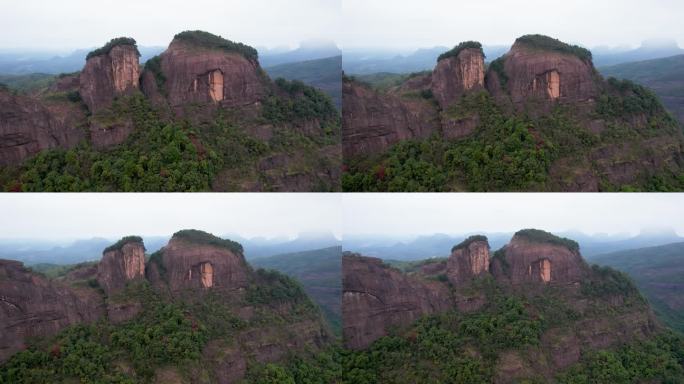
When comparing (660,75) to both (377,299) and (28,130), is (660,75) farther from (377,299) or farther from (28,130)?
(28,130)

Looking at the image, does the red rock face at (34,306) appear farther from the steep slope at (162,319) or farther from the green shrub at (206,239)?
the green shrub at (206,239)

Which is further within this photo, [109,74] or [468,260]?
[468,260]

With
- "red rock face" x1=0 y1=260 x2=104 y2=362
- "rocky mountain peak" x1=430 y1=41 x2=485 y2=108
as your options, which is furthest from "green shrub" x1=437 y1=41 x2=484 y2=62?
"red rock face" x1=0 y1=260 x2=104 y2=362

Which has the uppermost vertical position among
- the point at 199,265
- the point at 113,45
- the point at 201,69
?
the point at 113,45

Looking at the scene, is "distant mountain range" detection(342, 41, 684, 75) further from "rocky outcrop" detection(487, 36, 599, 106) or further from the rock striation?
the rock striation

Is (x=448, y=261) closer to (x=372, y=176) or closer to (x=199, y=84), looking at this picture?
(x=372, y=176)

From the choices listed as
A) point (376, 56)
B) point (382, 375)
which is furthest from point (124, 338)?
point (376, 56)

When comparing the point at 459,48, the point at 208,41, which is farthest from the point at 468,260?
the point at 208,41
